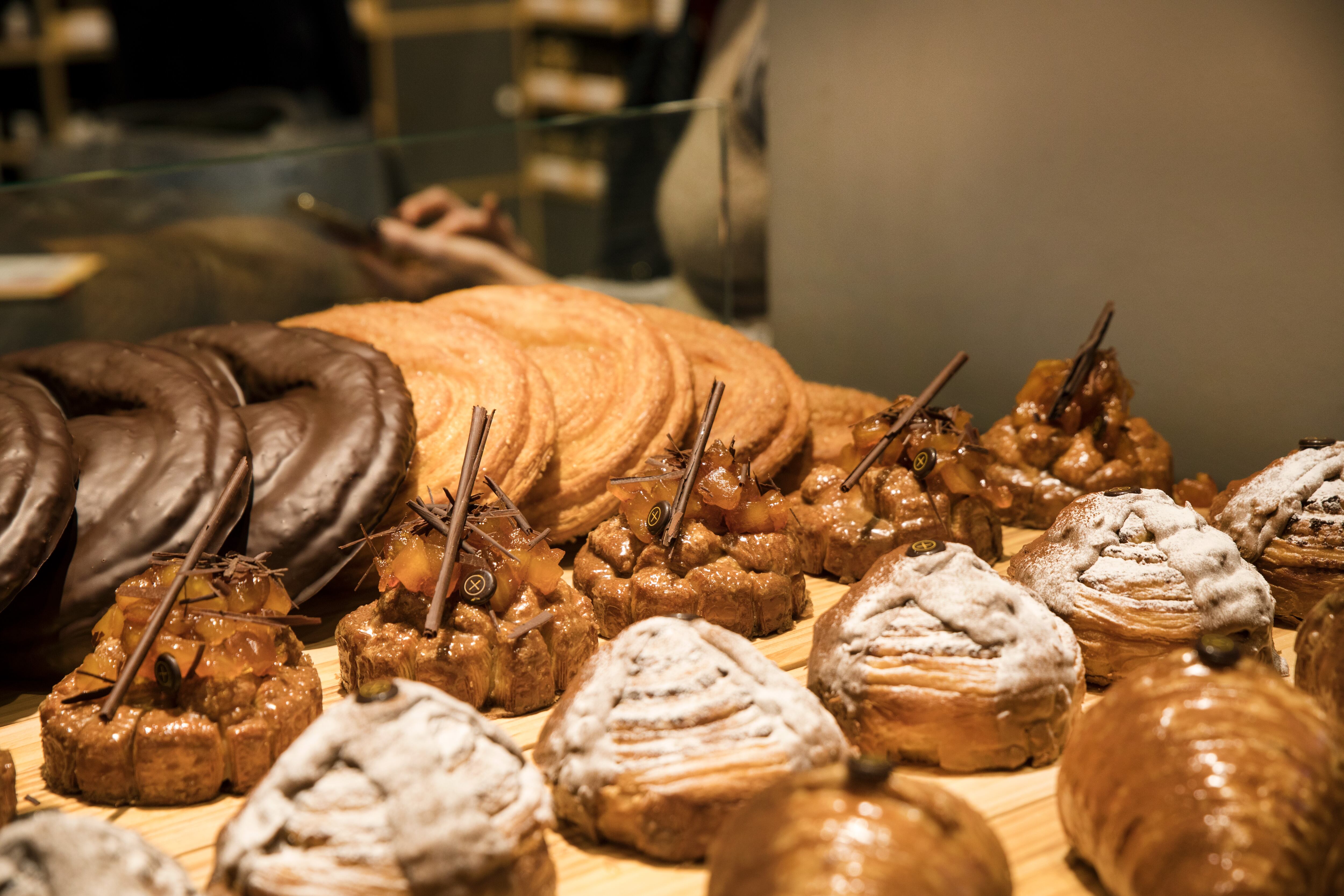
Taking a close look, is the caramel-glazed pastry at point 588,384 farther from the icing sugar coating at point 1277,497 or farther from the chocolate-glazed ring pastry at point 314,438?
the icing sugar coating at point 1277,497

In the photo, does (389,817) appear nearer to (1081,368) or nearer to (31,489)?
(31,489)

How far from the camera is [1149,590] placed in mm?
2668

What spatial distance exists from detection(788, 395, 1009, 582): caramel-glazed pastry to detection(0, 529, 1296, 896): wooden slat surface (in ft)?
2.38

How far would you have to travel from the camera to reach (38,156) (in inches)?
267

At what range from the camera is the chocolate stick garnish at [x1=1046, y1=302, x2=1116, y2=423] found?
359cm

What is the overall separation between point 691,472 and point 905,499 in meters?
0.71

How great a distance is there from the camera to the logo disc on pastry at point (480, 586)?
2.65m

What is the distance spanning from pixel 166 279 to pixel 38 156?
10.9 feet

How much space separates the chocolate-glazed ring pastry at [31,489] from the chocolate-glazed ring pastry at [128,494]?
3.2 inches

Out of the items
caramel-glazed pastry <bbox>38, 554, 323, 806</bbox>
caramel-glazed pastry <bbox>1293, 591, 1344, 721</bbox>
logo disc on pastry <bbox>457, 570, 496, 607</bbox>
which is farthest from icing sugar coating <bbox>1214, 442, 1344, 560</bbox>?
caramel-glazed pastry <bbox>38, 554, 323, 806</bbox>

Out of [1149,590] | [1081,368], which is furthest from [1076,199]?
[1149,590]

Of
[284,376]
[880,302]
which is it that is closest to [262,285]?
[284,376]

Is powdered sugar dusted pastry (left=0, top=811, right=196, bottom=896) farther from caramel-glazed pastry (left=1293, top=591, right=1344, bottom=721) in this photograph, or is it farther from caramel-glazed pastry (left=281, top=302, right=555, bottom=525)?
caramel-glazed pastry (left=1293, top=591, right=1344, bottom=721)

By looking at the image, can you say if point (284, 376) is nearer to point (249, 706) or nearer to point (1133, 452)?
point (249, 706)
